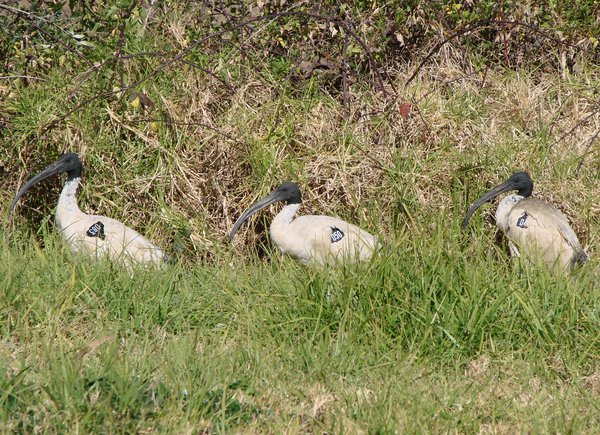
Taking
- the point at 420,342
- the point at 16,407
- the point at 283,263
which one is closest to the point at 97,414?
the point at 16,407

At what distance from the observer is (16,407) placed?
140 inches

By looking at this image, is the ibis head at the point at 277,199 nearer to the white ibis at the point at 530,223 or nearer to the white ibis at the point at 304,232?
the white ibis at the point at 304,232

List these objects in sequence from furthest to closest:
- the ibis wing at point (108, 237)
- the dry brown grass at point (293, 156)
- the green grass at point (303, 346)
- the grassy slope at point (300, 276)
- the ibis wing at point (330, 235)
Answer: the dry brown grass at point (293, 156) → the ibis wing at point (108, 237) → the ibis wing at point (330, 235) → the grassy slope at point (300, 276) → the green grass at point (303, 346)

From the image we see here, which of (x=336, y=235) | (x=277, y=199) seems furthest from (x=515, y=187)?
(x=277, y=199)

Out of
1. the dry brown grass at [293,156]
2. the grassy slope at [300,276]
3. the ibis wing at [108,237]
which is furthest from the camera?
the dry brown grass at [293,156]

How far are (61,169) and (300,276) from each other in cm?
201

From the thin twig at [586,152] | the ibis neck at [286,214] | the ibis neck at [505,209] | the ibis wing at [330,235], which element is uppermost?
the thin twig at [586,152]

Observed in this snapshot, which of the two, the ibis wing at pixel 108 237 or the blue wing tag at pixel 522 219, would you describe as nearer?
the ibis wing at pixel 108 237

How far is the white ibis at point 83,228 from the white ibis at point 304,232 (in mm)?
615

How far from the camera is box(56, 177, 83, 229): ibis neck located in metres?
6.31

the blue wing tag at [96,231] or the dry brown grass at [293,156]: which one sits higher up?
the dry brown grass at [293,156]

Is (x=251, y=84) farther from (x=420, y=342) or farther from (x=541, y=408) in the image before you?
(x=541, y=408)

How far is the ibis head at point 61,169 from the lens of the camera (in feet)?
20.6

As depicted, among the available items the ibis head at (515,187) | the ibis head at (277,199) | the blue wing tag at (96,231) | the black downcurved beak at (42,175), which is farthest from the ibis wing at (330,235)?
the black downcurved beak at (42,175)
